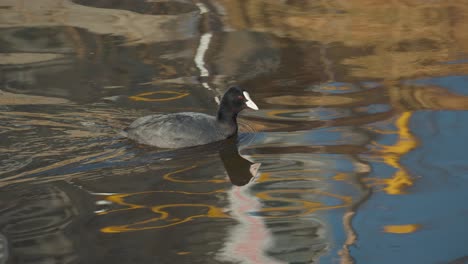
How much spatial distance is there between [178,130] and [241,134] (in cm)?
84

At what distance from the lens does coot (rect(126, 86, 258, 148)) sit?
1074 cm

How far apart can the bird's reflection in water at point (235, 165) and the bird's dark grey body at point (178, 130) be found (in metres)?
0.16

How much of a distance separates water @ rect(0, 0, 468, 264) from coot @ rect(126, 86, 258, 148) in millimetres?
121

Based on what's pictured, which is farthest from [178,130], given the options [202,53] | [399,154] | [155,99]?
[202,53]

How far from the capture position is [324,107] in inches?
465

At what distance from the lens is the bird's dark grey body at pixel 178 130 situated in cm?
1073

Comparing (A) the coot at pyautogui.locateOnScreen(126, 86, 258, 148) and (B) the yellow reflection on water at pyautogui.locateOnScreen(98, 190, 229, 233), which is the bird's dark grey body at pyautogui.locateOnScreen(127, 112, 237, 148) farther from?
(B) the yellow reflection on water at pyautogui.locateOnScreen(98, 190, 229, 233)

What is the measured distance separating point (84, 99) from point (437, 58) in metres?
4.57

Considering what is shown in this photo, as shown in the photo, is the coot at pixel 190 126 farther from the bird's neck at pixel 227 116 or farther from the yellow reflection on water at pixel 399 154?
the yellow reflection on water at pixel 399 154

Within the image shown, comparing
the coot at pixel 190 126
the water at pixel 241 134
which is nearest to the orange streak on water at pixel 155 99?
the water at pixel 241 134

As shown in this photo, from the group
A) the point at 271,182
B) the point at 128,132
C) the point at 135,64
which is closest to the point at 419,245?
the point at 271,182

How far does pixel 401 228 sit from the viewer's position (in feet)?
26.8

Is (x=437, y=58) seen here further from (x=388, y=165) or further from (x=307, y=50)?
(x=388, y=165)

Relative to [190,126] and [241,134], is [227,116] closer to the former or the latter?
[241,134]
